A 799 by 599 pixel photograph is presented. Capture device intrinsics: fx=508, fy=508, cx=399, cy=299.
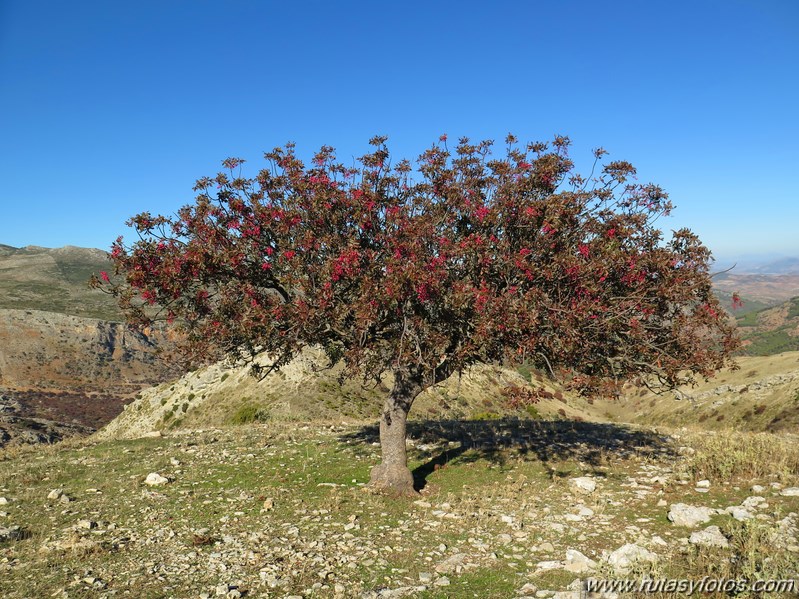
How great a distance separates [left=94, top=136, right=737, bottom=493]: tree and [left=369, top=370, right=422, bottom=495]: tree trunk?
4.05 ft

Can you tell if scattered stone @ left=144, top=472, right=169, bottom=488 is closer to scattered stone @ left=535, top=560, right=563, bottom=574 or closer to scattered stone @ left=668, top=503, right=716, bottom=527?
scattered stone @ left=535, top=560, right=563, bottom=574

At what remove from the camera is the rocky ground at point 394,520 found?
31.0 ft

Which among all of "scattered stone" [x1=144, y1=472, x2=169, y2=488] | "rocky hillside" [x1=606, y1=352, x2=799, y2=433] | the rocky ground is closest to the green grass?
"rocky hillside" [x1=606, y1=352, x2=799, y2=433]

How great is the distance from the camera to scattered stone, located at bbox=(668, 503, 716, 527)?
11609 millimetres

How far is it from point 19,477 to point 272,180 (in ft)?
43.8

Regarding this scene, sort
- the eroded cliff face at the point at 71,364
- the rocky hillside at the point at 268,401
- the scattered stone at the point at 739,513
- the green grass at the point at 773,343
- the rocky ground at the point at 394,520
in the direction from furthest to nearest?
the green grass at the point at 773,343
the eroded cliff face at the point at 71,364
the rocky hillside at the point at 268,401
the scattered stone at the point at 739,513
the rocky ground at the point at 394,520

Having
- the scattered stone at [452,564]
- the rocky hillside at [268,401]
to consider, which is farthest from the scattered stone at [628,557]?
the rocky hillside at [268,401]

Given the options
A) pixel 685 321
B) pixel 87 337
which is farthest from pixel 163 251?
pixel 87 337

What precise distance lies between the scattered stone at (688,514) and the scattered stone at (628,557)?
7.35 feet

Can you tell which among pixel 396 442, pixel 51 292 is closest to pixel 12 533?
pixel 396 442

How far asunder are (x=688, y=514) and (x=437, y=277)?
804 cm

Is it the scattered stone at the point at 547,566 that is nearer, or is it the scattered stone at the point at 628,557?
the scattered stone at the point at 628,557

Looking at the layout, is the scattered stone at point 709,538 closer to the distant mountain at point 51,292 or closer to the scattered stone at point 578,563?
the scattered stone at point 578,563

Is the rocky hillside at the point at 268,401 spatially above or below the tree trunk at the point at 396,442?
below
